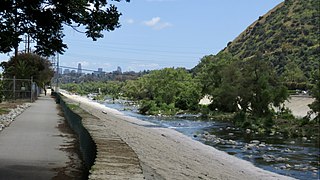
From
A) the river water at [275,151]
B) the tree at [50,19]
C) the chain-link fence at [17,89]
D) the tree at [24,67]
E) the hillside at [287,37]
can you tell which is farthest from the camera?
the hillside at [287,37]

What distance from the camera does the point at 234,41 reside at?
152 metres

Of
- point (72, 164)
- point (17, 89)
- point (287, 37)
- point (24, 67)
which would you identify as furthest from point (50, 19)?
point (287, 37)

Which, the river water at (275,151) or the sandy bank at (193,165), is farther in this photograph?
the river water at (275,151)

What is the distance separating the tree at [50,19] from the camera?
9.12 m

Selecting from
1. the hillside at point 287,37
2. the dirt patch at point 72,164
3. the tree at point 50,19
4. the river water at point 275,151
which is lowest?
the river water at point 275,151

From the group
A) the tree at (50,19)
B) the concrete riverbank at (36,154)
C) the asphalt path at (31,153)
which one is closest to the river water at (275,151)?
the concrete riverbank at (36,154)

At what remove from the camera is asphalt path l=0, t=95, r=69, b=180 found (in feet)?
32.6

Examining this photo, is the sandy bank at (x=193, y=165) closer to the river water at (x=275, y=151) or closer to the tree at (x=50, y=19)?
the river water at (x=275, y=151)

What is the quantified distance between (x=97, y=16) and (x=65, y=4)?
0.71 meters

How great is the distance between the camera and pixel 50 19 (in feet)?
31.0

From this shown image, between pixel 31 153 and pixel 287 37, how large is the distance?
342 ft

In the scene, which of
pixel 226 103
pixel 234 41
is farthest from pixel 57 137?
pixel 234 41

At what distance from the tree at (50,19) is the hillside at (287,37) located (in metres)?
67.1

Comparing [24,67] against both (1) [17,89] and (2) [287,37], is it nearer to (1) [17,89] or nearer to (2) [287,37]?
(1) [17,89]
